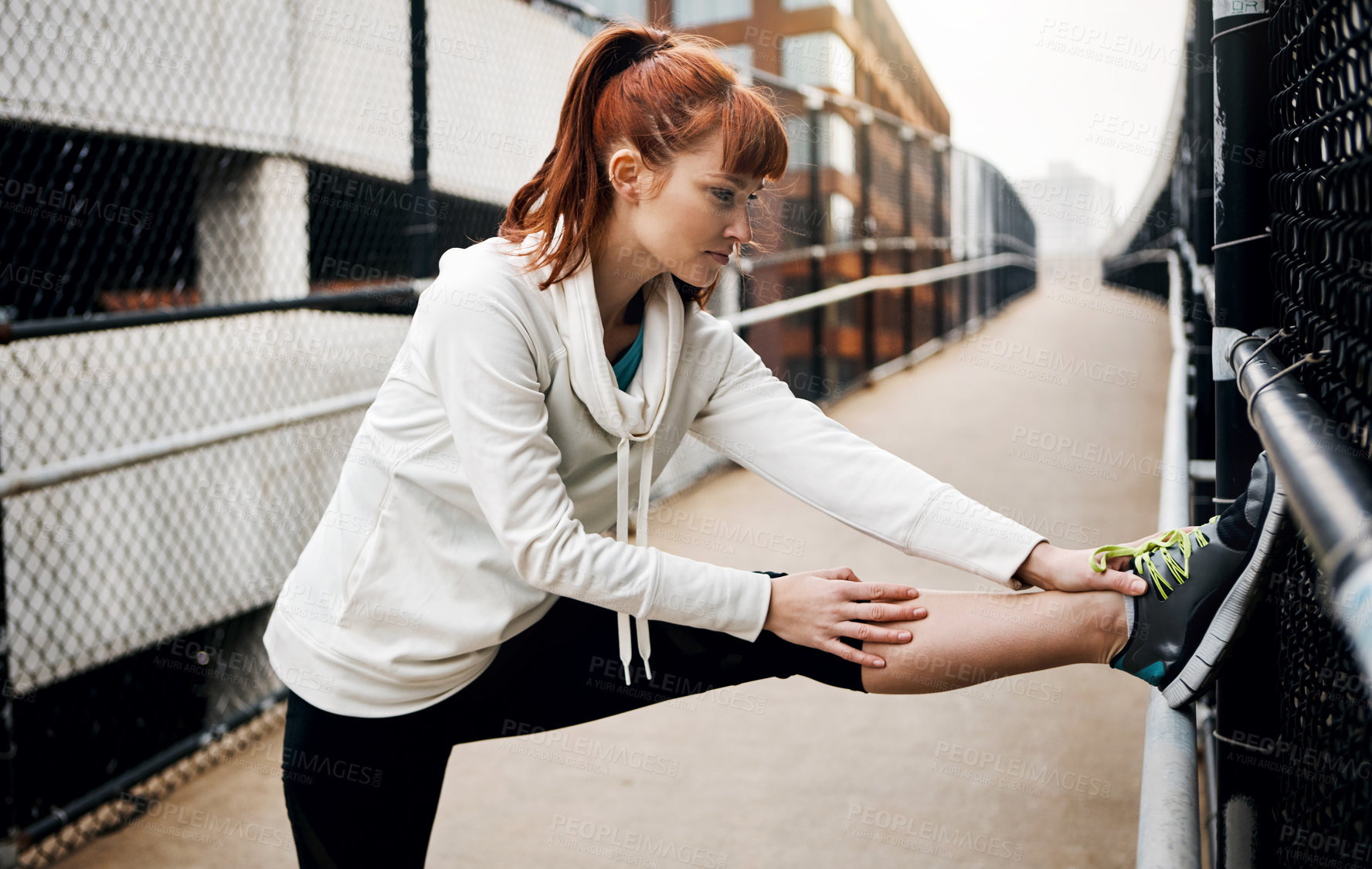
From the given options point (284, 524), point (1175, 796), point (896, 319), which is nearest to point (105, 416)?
point (284, 524)

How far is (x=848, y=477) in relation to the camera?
1646 mm

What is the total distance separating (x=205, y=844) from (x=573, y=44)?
837cm

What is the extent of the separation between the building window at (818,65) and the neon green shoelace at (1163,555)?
5.33 metres

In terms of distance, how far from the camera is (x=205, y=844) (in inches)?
99.3

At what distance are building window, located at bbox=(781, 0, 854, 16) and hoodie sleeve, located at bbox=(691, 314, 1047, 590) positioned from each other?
11.1 meters

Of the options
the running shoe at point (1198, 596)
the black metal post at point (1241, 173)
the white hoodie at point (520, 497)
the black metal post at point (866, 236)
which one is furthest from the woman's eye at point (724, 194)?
the black metal post at point (866, 236)

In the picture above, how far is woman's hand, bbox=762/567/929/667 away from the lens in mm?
1407

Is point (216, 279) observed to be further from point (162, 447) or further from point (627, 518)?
point (627, 518)

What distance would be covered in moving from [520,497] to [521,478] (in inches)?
0.9

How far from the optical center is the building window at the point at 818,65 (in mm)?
6594

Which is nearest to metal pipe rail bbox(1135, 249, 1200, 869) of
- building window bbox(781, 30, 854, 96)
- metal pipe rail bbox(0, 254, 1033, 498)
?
metal pipe rail bbox(0, 254, 1033, 498)

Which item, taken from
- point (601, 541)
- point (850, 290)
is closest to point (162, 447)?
point (601, 541)

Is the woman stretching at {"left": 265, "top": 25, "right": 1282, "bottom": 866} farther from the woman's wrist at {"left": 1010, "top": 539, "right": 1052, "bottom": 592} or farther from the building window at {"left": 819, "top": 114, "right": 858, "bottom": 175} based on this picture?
the building window at {"left": 819, "top": 114, "right": 858, "bottom": 175}

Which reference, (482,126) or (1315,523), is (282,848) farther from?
(482,126)
